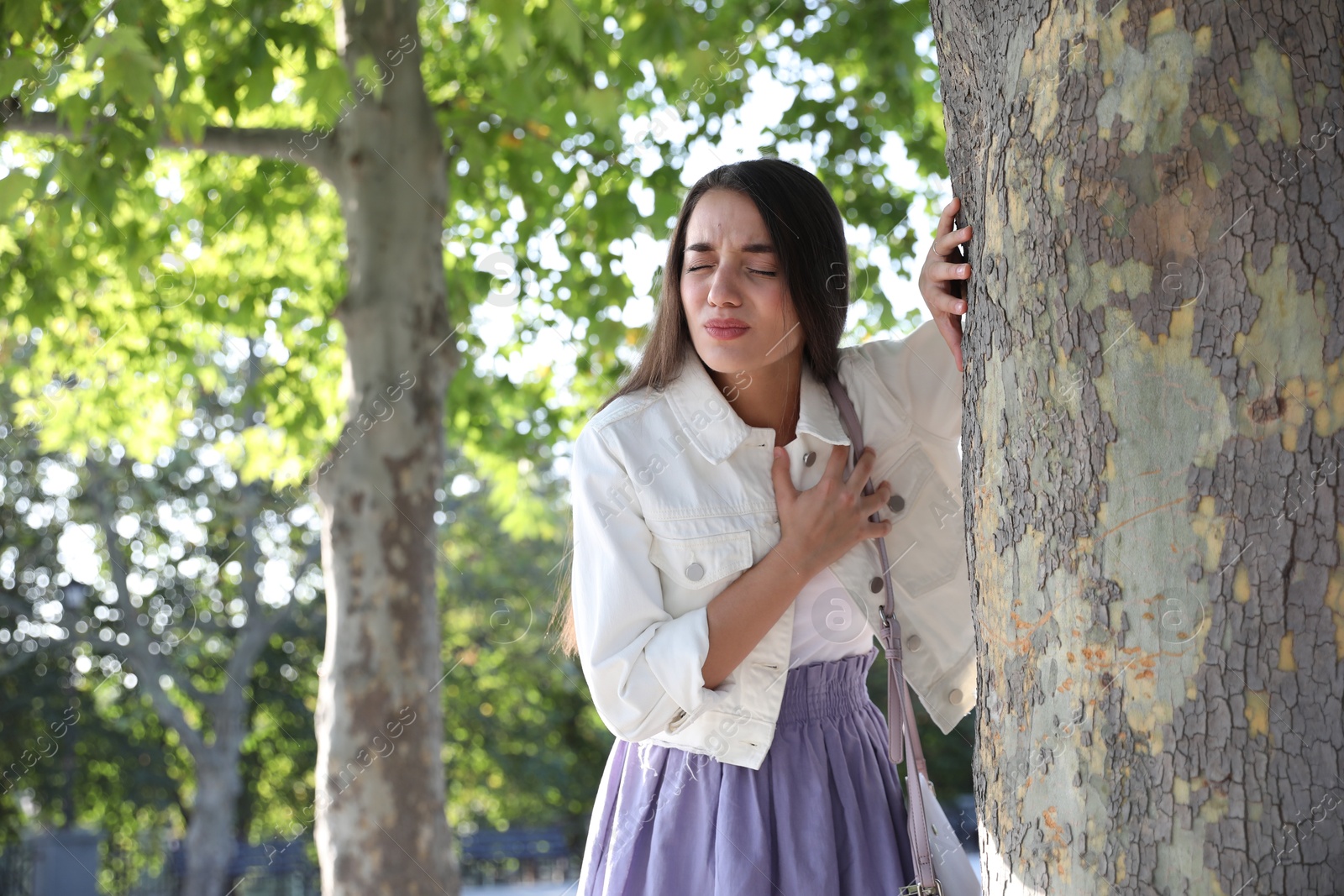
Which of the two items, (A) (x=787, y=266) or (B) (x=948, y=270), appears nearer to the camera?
(B) (x=948, y=270)

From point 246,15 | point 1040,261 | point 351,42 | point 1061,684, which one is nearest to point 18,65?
point 246,15

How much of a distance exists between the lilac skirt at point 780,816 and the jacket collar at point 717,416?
1.29ft

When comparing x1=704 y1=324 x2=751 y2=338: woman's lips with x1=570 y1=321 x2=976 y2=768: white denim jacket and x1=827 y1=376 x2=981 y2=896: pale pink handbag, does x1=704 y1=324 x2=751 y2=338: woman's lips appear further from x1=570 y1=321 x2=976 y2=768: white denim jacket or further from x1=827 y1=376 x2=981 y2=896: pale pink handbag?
x1=827 y1=376 x2=981 y2=896: pale pink handbag

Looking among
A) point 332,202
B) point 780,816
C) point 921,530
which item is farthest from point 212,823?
point 921,530

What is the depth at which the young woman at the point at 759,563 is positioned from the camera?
73.4 inches

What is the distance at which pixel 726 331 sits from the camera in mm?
2006

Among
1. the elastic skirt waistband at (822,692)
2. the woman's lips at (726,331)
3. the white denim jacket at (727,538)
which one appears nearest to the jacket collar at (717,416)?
the white denim jacket at (727,538)

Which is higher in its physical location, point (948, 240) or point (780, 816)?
point (948, 240)

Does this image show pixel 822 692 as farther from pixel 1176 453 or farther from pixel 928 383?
pixel 1176 453

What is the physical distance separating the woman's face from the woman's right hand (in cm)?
23

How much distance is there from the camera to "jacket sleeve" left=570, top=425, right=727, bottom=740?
5.93 feet

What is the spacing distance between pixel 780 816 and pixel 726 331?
2.64ft

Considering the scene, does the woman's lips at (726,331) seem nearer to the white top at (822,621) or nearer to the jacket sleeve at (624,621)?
the jacket sleeve at (624,621)

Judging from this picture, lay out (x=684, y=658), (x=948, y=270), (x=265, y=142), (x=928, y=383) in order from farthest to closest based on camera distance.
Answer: (x=265, y=142)
(x=928, y=383)
(x=684, y=658)
(x=948, y=270)
